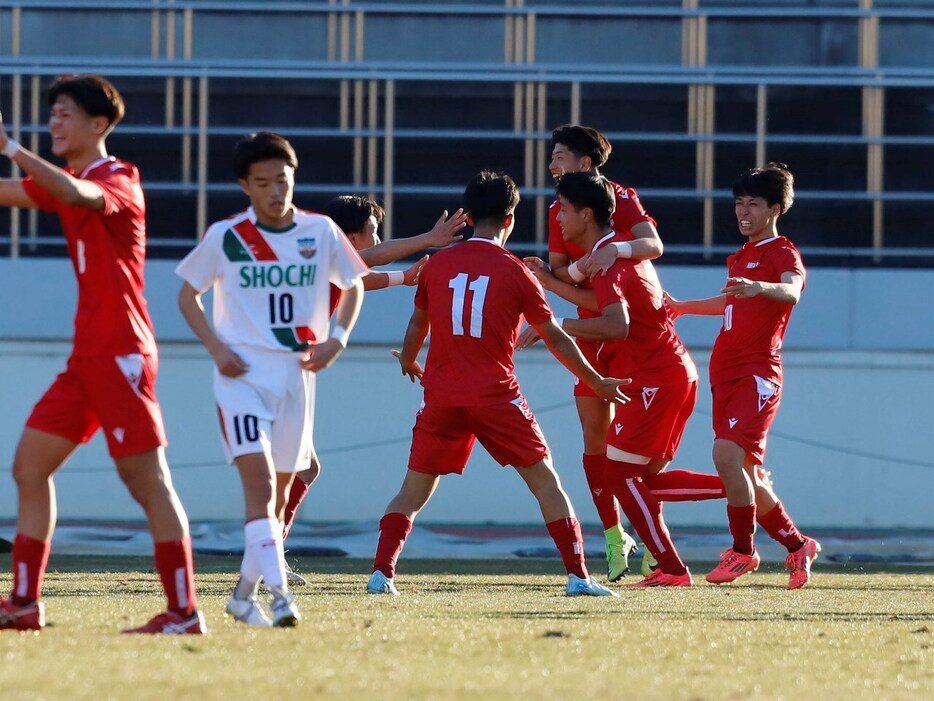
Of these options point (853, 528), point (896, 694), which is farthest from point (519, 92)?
point (896, 694)

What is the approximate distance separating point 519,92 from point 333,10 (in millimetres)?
2103

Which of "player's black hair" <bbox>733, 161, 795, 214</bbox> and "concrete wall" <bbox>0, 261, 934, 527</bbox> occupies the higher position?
"player's black hair" <bbox>733, 161, 795, 214</bbox>

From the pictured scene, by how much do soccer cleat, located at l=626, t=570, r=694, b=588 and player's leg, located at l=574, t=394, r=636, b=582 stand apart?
234 mm

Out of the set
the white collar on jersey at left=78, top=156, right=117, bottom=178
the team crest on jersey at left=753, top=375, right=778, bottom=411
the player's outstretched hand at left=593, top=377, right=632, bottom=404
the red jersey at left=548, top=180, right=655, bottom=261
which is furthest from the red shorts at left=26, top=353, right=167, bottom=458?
the team crest on jersey at left=753, top=375, right=778, bottom=411

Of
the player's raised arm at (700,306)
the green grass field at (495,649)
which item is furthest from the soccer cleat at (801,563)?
the player's raised arm at (700,306)

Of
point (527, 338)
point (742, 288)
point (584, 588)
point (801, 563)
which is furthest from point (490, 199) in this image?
point (801, 563)

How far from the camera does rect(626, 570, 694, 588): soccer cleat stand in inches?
315

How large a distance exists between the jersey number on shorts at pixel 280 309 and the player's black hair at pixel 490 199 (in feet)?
5.85

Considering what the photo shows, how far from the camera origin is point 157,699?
387cm

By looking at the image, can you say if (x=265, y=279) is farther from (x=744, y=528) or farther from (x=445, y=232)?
(x=744, y=528)

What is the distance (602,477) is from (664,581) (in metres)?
0.72

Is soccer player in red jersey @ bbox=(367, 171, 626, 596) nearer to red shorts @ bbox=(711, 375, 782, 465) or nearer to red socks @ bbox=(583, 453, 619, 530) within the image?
red socks @ bbox=(583, 453, 619, 530)

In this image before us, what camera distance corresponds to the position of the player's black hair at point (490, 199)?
7.04 meters

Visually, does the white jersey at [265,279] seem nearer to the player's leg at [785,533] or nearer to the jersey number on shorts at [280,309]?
the jersey number on shorts at [280,309]
